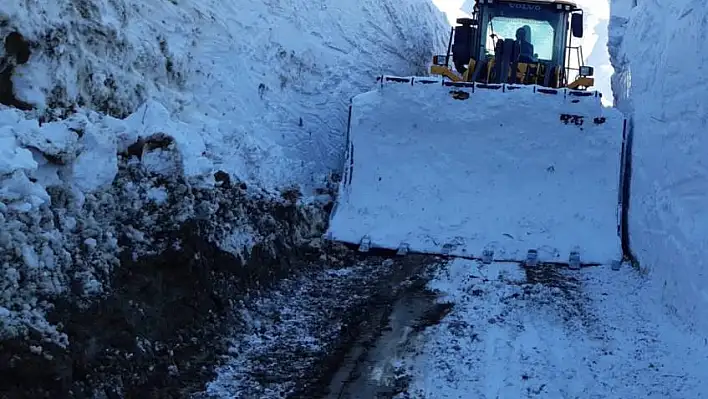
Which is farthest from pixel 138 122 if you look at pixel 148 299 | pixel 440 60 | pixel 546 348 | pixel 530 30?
pixel 530 30

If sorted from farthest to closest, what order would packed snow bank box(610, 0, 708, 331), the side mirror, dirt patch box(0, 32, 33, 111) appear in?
the side mirror < packed snow bank box(610, 0, 708, 331) < dirt patch box(0, 32, 33, 111)

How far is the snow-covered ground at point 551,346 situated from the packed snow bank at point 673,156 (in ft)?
1.02

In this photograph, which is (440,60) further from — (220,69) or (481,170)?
(220,69)

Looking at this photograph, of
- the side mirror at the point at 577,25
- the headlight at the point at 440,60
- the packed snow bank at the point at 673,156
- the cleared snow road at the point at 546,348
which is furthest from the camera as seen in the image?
the side mirror at the point at 577,25

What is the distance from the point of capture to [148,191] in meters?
5.27

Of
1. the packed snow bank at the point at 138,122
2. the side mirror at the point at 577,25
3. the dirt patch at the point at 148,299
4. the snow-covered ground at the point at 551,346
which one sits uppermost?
the side mirror at the point at 577,25

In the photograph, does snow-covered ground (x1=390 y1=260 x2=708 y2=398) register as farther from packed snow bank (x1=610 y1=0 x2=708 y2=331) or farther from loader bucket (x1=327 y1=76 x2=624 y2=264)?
loader bucket (x1=327 y1=76 x2=624 y2=264)

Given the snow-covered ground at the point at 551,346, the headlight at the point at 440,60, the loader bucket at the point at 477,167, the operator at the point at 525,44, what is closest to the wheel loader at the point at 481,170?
the loader bucket at the point at 477,167

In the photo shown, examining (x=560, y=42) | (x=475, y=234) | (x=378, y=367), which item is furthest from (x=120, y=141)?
(x=560, y=42)

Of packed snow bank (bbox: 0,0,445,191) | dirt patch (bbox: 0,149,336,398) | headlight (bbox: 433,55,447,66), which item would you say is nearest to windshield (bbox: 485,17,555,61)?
headlight (bbox: 433,55,447,66)

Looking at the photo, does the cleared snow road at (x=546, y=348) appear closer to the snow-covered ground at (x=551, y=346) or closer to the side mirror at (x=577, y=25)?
the snow-covered ground at (x=551, y=346)

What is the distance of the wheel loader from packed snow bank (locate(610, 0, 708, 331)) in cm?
40

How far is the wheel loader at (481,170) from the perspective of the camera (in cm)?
769

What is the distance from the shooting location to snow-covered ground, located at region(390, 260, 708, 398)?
4.46m
